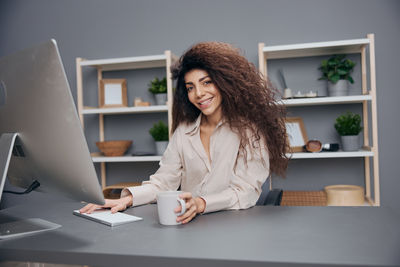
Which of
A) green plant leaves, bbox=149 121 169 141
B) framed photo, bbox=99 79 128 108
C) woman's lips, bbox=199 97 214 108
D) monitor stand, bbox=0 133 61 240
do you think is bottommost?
monitor stand, bbox=0 133 61 240

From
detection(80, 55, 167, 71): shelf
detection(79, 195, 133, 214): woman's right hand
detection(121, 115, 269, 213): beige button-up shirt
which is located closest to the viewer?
detection(79, 195, 133, 214): woman's right hand

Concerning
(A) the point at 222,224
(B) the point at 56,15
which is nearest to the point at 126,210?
(A) the point at 222,224

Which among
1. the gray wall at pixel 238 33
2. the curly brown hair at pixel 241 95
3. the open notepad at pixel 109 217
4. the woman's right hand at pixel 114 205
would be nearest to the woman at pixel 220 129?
the curly brown hair at pixel 241 95

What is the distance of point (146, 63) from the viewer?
2949 mm

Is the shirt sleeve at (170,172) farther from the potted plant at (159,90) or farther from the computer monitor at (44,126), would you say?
the potted plant at (159,90)

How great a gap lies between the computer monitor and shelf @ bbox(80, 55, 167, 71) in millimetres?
1904

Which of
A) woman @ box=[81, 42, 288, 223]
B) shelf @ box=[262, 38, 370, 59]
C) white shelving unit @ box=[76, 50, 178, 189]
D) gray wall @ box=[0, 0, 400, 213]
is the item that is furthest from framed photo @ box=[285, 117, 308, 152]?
woman @ box=[81, 42, 288, 223]

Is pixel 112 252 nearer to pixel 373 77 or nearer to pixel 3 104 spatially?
pixel 3 104

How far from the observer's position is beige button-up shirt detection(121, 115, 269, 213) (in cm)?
134

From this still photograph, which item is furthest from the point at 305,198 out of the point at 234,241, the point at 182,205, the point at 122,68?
the point at 234,241

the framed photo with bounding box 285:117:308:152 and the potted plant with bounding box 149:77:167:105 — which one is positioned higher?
the potted plant with bounding box 149:77:167:105

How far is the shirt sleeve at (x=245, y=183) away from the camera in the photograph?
1086 mm

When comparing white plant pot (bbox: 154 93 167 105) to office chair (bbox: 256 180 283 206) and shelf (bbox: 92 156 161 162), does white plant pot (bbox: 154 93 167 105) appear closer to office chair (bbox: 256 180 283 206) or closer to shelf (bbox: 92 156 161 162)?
shelf (bbox: 92 156 161 162)

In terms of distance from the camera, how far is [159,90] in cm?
283
